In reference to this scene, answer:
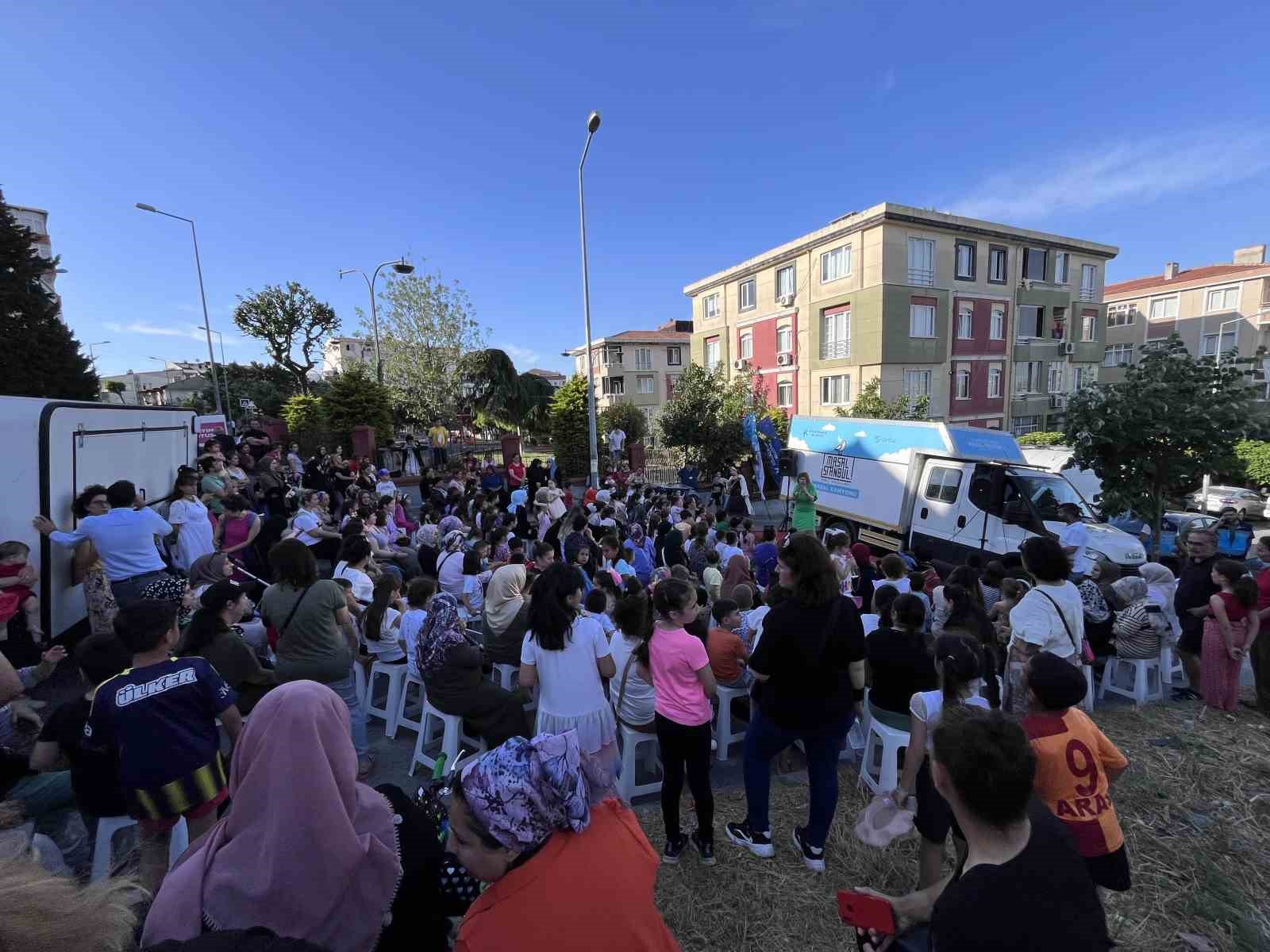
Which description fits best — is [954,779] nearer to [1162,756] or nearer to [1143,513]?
[1162,756]

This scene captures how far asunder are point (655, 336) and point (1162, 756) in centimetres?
4112

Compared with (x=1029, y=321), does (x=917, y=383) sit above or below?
below

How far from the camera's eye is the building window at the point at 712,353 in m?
32.7

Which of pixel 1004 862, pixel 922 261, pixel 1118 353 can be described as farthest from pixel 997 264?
pixel 1004 862

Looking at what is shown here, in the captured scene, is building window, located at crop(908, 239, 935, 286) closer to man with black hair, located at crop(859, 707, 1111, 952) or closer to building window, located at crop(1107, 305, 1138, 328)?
man with black hair, located at crop(859, 707, 1111, 952)

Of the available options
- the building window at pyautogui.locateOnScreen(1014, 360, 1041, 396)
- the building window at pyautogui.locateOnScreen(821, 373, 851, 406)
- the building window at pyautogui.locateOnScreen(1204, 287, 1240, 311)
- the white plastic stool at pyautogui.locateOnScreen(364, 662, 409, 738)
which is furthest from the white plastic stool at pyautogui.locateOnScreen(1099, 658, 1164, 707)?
the building window at pyautogui.locateOnScreen(1204, 287, 1240, 311)

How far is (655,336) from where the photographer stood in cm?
4325

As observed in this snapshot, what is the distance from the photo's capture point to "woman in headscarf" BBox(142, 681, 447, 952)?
1.71m

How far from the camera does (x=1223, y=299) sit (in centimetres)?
3669

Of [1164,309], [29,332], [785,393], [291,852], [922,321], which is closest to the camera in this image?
[291,852]

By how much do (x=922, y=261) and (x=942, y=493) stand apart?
1821 cm

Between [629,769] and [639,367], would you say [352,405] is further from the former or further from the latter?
[639,367]

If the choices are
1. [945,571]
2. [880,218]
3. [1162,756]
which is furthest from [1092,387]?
[880,218]

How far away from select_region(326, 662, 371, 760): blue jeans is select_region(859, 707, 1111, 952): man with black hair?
3.63 metres
